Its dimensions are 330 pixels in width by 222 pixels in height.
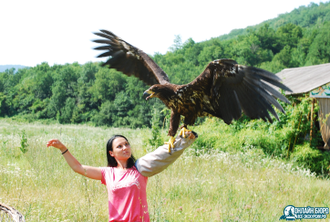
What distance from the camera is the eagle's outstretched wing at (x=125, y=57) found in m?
4.46

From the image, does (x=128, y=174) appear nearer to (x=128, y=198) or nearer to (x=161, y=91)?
(x=128, y=198)

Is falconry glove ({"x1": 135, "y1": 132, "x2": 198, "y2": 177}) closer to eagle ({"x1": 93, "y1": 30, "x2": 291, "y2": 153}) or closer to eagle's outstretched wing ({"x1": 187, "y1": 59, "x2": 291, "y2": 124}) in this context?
eagle ({"x1": 93, "y1": 30, "x2": 291, "y2": 153})

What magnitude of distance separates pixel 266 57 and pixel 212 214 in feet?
163

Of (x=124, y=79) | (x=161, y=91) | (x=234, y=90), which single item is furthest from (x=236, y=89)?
(x=124, y=79)

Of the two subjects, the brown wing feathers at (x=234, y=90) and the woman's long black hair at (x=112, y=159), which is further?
the brown wing feathers at (x=234, y=90)

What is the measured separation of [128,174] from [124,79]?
52797mm

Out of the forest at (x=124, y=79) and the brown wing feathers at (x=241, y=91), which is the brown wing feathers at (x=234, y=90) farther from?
the forest at (x=124, y=79)

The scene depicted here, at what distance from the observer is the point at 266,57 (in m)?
48.4

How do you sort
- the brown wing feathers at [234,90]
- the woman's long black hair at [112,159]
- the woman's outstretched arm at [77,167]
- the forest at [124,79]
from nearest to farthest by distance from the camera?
the woman's outstretched arm at [77,167]
the woman's long black hair at [112,159]
the brown wing feathers at [234,90]
the forest at [124,79]

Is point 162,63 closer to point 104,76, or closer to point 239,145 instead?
point 104,76

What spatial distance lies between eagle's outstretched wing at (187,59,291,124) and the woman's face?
3.57ft

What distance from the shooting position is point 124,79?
2119 inches

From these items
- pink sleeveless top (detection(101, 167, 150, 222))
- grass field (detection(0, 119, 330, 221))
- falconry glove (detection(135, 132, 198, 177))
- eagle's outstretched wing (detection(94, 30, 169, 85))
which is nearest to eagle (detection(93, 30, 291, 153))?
falconry glove (detection(135, 132, 198, 177))

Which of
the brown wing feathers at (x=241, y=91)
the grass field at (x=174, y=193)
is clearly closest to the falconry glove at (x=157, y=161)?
the grass field at (x=174, y=193)
